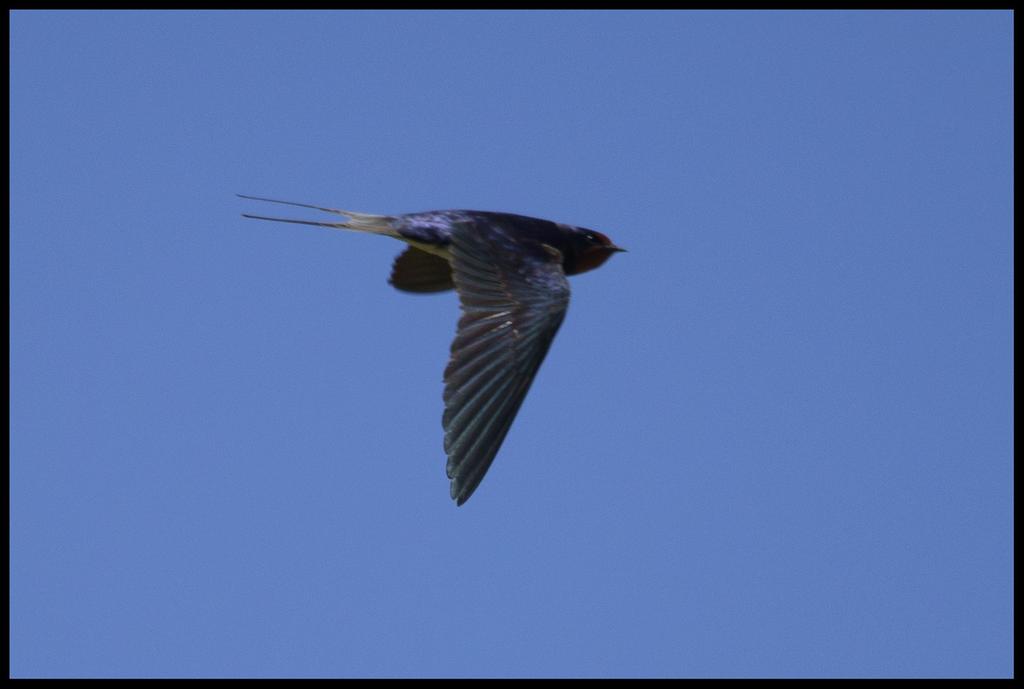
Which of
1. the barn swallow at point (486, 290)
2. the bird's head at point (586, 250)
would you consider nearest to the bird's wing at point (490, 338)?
the barn swallow at point (486, 290)

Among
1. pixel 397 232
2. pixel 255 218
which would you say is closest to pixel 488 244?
pixel 397 232

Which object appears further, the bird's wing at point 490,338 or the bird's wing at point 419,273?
the bird's wing at point 419,273

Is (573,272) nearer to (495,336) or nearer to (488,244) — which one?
(488,244)

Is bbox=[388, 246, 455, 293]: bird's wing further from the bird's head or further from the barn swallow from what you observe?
the bird's head

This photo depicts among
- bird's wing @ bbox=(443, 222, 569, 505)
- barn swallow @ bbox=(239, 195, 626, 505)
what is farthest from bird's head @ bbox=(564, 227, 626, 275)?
bird's wing @ bbox=(443, 222, 569, 505)

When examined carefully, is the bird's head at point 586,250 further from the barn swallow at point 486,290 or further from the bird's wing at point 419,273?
the bird's wing at point 419,273

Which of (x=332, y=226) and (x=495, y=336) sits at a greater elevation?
(x=332, y=226)

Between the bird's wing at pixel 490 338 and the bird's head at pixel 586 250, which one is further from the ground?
the bird's head at pixel 586 250
